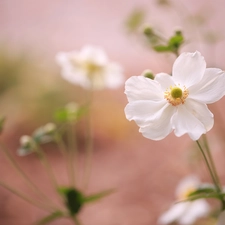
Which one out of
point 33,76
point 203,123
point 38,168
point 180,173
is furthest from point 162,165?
point 203,123

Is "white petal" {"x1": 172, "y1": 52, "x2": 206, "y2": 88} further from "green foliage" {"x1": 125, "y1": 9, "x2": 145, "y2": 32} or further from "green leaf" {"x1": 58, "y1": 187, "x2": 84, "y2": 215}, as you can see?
"green foliage" {"x1": 125, "y1": 9, "x2": 145, "y2": 32}

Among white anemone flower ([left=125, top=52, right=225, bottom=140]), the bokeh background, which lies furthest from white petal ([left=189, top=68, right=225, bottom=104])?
the bokeh background

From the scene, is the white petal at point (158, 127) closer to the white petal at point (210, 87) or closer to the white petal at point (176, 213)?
the white petal at point (210, 87)

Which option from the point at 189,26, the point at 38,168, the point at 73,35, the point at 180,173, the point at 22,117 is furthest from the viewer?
the point at 73,35

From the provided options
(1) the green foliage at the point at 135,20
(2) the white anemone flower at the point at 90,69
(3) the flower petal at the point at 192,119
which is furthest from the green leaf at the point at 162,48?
(1) the green foliage at the point at 135,20

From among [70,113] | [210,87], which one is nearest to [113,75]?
[70,113]

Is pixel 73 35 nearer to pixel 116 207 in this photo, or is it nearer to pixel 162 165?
pixel 162 165
